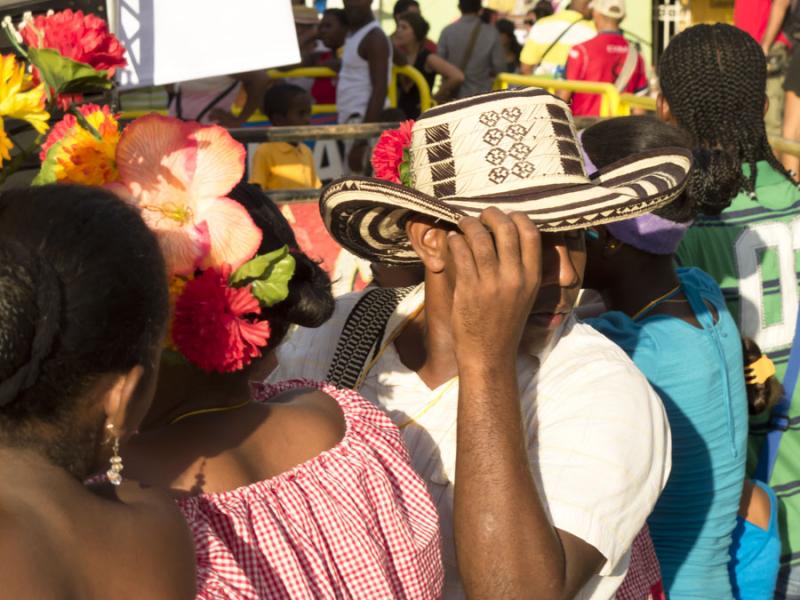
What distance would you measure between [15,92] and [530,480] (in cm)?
106

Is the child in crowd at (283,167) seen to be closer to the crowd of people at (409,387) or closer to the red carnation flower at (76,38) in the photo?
the crowd of people at (409,387)

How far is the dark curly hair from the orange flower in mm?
2248

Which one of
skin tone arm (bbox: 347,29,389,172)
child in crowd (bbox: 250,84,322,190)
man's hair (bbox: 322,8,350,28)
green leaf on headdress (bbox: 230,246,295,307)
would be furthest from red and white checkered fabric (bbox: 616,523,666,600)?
man's hair (bbox: 322,8,350,28)

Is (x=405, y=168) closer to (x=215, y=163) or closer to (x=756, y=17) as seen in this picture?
(x=215, y=163)

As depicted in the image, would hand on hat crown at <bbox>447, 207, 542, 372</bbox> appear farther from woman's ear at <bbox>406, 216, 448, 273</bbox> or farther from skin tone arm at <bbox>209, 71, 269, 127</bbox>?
skin tone arm at <bbox>209, 71, 269, 127</bbox>

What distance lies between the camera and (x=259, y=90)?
8.81 metres

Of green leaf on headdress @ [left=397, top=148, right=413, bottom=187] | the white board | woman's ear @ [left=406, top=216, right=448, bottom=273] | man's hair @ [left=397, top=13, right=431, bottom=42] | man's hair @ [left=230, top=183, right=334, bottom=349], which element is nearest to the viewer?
man's hair @ [left=230, top=183, right=334, bottom=349]

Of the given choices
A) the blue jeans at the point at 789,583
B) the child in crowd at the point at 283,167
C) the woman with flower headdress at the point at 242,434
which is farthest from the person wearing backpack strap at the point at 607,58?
the woman with flower headdress at the point at 242,434

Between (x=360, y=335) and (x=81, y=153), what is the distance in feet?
3.21

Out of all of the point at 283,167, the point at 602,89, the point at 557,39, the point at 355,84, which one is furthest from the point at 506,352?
the point at 557,39

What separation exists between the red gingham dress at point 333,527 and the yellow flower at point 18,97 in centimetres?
59

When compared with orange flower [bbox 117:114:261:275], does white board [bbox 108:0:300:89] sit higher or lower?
lower

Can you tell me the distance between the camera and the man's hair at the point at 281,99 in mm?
8234

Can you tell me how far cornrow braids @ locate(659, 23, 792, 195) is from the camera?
3811 millimetres
